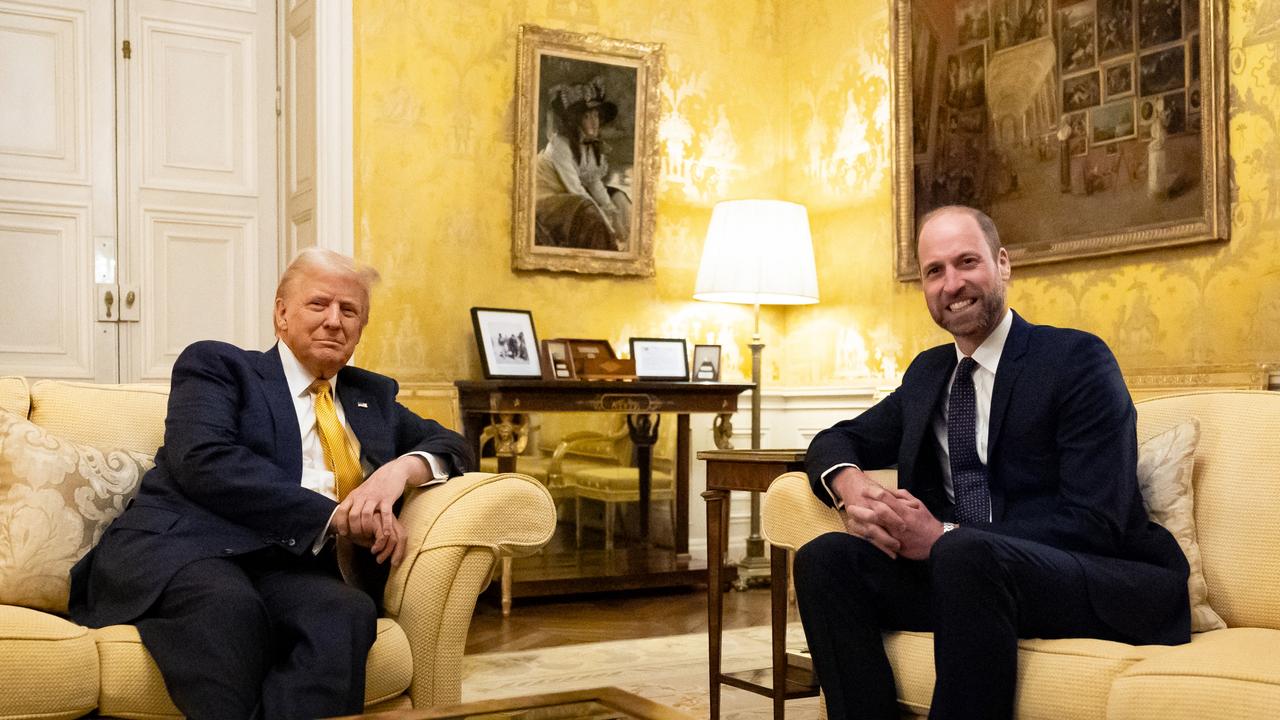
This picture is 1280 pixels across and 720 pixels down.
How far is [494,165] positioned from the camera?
551 centimetres

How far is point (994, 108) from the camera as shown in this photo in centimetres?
486

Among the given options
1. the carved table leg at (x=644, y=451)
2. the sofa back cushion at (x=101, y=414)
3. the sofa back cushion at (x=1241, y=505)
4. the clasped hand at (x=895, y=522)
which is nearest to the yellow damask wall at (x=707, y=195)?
the carved table leg at (x=644, y=451)

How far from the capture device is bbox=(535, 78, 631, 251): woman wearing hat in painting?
557 centimetres

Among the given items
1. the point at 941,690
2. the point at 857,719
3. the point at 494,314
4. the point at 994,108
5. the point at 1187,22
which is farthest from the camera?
the point at 494,314

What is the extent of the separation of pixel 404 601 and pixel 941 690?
1112mm

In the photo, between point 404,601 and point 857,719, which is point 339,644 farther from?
point 857,719

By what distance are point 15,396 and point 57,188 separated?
8.65 feet

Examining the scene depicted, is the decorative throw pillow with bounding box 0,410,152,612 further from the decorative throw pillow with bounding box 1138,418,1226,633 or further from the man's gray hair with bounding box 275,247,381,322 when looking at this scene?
the decorative throw pillow with bounding box 1138,418,1226,633

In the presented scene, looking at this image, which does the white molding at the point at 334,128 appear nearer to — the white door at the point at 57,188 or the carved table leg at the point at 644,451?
the white door at the point at 57,188

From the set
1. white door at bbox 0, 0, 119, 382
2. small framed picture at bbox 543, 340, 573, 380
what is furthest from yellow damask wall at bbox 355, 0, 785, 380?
white door at bbox 0, 0, 119, 382

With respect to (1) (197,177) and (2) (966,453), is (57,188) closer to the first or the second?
(1) (197,177)

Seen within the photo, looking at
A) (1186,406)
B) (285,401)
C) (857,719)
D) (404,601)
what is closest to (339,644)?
(404,601)

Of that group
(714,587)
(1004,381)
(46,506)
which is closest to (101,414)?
(46,506)

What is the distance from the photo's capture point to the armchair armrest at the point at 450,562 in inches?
97.2
